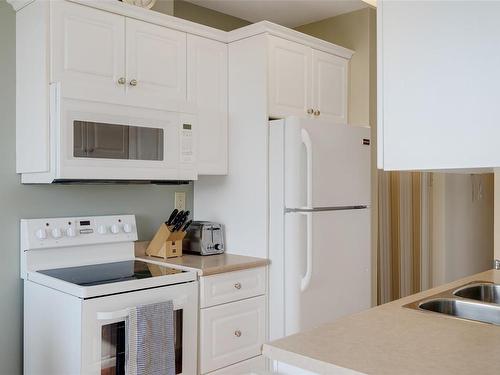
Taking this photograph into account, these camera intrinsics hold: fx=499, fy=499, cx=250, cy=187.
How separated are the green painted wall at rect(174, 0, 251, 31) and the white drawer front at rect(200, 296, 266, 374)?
1916 millimetres

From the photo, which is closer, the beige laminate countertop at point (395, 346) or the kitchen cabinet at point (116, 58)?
the beige laminate countertop at point (395, 346)

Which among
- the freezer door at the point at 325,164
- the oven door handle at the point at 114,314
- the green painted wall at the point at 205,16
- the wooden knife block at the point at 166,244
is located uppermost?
the green painted wall at the point at 205,16

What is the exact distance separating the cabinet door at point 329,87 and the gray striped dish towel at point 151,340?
1646mm

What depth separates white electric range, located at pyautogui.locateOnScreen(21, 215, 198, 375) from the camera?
7.11 feet

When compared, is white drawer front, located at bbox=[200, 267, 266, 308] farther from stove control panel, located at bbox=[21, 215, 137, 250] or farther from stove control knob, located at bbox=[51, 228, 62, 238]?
stove control knob, located at bbox=[51, 228, 62, 238]

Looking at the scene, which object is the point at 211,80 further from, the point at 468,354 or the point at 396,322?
the point at 468,354

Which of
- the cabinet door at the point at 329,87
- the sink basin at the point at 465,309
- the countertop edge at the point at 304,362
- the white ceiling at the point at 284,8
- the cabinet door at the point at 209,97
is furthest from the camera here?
the white ceiling at the point at 284,8

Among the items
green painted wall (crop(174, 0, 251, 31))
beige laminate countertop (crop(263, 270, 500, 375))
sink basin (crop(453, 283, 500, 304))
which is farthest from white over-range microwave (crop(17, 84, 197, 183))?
sink basin (crop(453, 283, 500, 304))

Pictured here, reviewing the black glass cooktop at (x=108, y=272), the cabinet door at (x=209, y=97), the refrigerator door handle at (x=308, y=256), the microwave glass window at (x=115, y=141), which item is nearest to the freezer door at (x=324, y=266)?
the refrigerator door handle at (x=308, y=256)

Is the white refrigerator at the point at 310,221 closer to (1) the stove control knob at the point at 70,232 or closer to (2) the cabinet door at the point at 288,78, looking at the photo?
(2) the cabinet door at the point at 288,78

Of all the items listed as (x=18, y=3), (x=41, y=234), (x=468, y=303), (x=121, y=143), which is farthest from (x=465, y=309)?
(x=18, y=3)

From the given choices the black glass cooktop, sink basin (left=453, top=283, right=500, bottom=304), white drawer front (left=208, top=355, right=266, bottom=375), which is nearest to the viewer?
sink basin (left=453, top=283, right=500, bottom=304)

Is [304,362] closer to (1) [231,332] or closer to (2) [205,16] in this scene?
(1) [231,332]

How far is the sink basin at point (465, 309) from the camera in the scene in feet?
5.61
